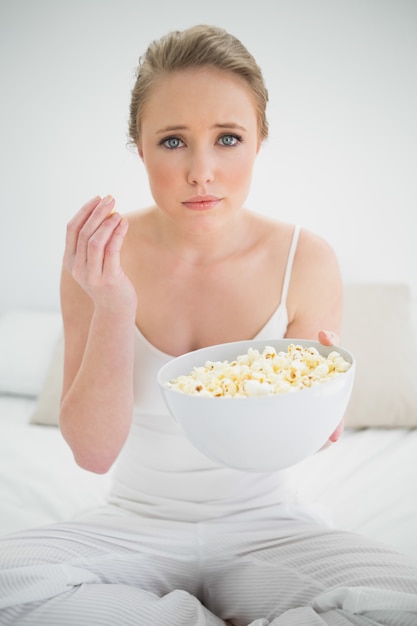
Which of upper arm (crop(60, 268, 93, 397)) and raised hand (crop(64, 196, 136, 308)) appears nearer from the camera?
raised hand (crop(64, 196, 136, 308))

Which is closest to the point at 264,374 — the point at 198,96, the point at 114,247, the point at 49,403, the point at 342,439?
the point at 114,247

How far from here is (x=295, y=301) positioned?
146 centimetres

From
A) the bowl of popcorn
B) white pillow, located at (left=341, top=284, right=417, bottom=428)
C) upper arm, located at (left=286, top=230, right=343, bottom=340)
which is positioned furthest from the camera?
white pillow, located at (left=341, top=284, right=417, bottom=428)

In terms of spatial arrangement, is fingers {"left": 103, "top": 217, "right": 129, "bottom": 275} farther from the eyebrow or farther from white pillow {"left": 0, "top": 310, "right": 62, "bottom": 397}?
white pillow {"left": 0, "top": 310, "right": 62, "bottom": 397}

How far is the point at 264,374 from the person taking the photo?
3.33 ft

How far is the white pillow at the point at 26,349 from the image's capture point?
8.36ft

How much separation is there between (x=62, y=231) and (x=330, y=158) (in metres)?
1.15

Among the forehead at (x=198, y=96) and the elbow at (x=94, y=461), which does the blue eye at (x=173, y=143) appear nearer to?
the forehead at (x=198, y=96)

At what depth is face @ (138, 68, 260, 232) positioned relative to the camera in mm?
1224

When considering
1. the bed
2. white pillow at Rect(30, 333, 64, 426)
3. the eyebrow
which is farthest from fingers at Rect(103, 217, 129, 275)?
white pillow at Rect(30, 333, 64, 426)

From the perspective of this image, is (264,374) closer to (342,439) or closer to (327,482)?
(327,482)

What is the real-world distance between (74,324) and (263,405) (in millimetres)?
627

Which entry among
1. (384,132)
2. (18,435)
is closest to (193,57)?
Result: (18,435)

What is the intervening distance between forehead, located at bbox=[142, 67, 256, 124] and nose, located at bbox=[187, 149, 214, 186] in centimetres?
7
